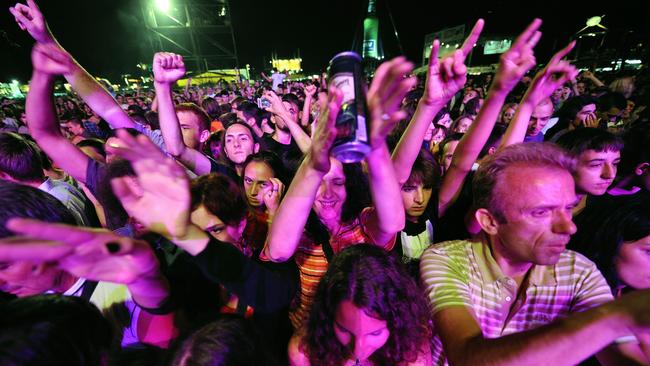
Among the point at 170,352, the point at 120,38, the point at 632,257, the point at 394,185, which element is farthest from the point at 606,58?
the point at 120,38

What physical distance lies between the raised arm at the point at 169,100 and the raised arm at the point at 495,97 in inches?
76.4

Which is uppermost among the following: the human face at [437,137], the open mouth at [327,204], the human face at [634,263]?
the open mouth at [327,204]

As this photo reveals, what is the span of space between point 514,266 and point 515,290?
110 millimetres

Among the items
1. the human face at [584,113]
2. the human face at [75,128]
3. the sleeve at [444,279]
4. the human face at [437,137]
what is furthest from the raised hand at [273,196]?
the human face at [75,128]

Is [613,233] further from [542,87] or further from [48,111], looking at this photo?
[48,111]

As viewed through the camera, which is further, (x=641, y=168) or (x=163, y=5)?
(x=163, y=5)

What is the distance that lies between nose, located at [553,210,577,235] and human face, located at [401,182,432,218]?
93 centimetres

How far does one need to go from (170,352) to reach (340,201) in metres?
1.17

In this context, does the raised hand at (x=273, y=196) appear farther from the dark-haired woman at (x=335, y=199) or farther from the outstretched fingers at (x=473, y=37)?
the outstretched fingers at (x=473, y=37)

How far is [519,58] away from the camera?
164 cm

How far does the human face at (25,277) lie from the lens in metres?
1.10

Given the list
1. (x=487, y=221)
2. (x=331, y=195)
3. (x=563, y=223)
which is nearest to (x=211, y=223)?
(x=331, y=195)

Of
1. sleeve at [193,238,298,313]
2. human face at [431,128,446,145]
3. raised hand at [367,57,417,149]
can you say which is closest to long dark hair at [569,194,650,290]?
raised hand at [367,57,417,149]

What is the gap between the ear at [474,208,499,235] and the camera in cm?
128
